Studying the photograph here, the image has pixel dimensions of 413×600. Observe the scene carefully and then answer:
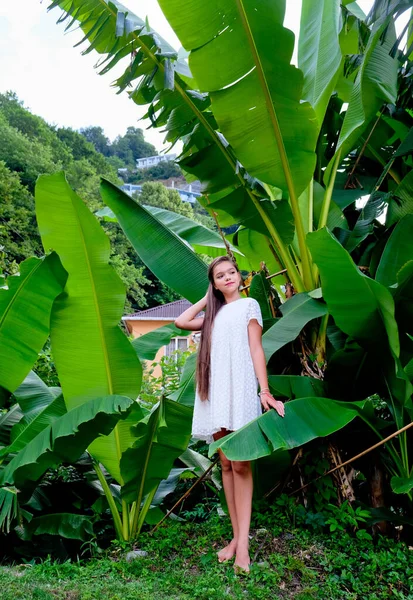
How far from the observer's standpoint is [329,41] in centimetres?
412

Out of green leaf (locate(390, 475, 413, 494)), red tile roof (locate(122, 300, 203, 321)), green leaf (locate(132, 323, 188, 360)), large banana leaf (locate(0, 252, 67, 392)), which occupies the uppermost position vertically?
Answer: large banana leaf (locate(0, 252, 67, 392))

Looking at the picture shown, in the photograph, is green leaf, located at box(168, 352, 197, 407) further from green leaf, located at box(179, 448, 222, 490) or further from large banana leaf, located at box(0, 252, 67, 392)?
large banana leaf, located at box(0, 252, 67, 392)

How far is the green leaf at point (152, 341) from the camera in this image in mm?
4289

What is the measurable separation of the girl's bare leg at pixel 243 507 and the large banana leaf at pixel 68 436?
758 mm

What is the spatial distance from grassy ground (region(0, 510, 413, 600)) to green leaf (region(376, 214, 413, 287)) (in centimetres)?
180

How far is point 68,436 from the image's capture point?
332cm

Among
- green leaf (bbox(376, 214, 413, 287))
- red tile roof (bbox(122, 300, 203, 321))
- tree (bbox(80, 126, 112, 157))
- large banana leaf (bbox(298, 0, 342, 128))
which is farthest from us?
tree (bbox(80, 126, 112, 157))

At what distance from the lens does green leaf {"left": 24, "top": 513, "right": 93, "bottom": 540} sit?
397 cm

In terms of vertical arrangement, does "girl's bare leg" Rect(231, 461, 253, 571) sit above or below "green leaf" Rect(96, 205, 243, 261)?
below

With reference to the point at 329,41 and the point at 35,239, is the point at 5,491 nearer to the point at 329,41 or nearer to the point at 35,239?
the point at 329,41

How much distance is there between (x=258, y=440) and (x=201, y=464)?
206 cm

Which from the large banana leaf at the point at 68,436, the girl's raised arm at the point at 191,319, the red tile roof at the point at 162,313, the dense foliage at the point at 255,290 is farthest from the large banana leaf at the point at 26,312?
the red tile roof at the point at 162,313

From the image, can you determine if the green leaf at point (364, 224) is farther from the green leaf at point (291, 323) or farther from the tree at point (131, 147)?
the tree at point (131, 147)

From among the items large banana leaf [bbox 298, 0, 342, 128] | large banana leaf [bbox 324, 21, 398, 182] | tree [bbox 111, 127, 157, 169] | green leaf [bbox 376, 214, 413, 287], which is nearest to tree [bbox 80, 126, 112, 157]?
tree [bbox 111, 127, 157, 169]
